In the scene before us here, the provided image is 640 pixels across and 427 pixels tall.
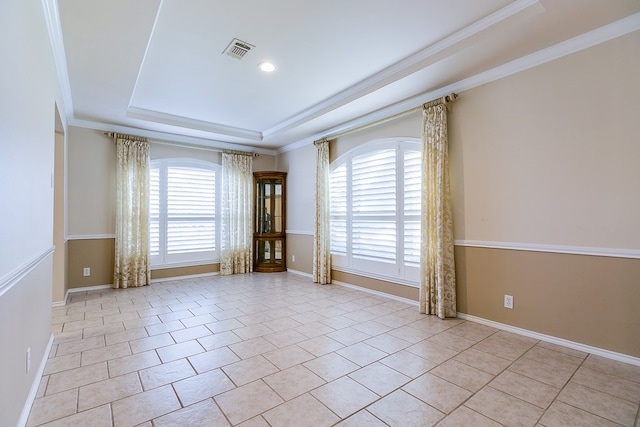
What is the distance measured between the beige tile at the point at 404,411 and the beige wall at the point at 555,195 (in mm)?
1741

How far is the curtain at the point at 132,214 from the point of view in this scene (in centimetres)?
495

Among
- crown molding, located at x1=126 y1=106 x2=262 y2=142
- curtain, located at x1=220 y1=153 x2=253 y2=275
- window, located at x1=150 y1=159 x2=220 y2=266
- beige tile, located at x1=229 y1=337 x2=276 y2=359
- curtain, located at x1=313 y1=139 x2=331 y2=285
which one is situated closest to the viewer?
beige tile, located at x1=229 y1=337 x2=276 y2=359

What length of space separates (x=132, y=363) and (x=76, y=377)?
13.9 inches

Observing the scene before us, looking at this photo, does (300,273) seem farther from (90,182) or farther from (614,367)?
(614,367)

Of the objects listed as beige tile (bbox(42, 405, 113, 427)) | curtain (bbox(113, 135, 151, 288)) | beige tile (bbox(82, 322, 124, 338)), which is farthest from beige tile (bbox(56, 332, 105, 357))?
curtain (bbox(113, 135, 151, 288))

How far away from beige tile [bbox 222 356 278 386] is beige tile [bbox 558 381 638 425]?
79.7 inches

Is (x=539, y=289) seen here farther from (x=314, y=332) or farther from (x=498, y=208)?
(x=314, y=332)

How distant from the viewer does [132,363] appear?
8.05 ft

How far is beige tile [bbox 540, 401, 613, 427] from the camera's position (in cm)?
175

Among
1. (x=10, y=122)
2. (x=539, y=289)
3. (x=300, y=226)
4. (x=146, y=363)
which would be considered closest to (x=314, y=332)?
(x=146, y=363)

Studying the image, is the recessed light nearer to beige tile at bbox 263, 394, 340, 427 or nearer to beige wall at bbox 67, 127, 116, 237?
beige tile at bbox 263, 394, 340, 427

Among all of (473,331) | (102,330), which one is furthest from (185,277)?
(473,331)

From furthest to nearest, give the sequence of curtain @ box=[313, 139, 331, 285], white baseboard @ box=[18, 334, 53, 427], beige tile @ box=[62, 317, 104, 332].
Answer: curtain @ box=[313, 139, 331, 285] → beige tile @ box=[62, 317, 104, 332] → white baseboard @ box=[18, 334, 53, 427]

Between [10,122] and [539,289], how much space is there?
4044 millimetres
